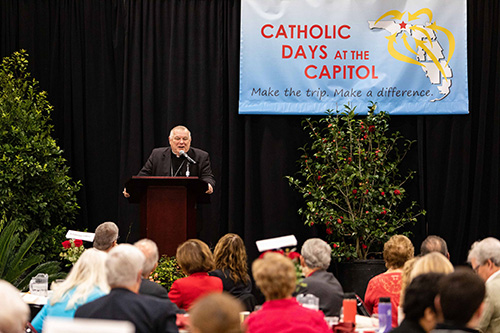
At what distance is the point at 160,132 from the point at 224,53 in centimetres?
121

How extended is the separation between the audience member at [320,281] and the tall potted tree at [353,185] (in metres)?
3.02

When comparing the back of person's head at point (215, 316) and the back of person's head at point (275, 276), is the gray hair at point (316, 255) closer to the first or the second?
the back of person's head at point (275, 276)

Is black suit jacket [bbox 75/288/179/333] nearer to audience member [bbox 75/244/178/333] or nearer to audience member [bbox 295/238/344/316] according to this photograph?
audience member [bbox 75/244/178/333]

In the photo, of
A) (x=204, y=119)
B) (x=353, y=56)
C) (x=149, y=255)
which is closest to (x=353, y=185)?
(x=353, y=56)

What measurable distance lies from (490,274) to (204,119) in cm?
447

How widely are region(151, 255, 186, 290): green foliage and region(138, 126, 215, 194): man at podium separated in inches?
45.4

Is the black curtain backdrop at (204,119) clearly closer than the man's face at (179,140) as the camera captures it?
No

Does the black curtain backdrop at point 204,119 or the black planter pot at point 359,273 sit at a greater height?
the black curtain backdrop at point 204,119

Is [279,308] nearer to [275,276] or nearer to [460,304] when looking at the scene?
→ [275,276]

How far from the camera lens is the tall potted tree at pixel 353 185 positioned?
24.2 feet

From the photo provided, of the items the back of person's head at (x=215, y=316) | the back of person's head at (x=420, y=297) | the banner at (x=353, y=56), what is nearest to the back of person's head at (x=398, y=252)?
the back of person's head at (x=420, y=297)

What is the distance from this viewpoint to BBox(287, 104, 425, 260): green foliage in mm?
7379

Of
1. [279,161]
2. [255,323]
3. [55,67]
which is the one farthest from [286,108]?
[255,323]

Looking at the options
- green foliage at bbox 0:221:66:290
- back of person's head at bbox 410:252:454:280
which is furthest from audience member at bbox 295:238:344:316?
green foliage at bbox 0:221:66:290
